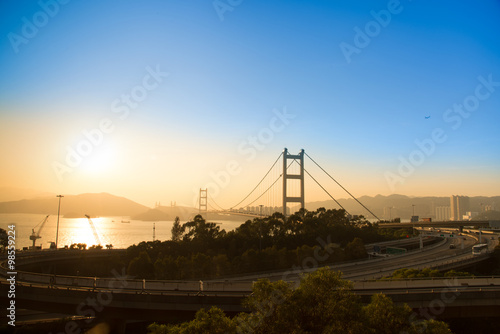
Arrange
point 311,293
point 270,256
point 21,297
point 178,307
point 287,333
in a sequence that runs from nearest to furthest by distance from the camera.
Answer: point 287,333 → point 311,293 → point 178,307 → point 21,297 → point 270,256

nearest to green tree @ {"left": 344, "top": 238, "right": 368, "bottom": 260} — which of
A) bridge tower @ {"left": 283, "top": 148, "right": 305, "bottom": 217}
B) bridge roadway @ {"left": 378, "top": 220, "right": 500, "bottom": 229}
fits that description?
bridge tower @ {"left": 283, "top": 148, "right": 305, "bottom": 217}

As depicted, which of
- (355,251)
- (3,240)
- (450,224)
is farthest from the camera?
(450,224)

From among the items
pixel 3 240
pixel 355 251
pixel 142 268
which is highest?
pixel 3 240

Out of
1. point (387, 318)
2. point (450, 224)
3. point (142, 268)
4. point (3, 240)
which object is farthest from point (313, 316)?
point (450, 224)

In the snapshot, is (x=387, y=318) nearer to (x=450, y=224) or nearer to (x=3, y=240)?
(x=3, y=240)

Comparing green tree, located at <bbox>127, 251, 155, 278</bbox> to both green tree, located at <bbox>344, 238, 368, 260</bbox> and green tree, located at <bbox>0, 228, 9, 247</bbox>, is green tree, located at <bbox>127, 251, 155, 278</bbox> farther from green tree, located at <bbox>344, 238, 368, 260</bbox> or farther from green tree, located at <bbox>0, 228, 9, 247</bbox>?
green tree, located at <bbox>0, 228, 9, 247</bbox>

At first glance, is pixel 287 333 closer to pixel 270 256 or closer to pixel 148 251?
pixel 270 256

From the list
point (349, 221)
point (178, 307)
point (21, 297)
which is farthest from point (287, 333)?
point (349, 221)

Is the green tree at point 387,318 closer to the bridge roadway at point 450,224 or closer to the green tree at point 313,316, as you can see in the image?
the green tree at point 313,316

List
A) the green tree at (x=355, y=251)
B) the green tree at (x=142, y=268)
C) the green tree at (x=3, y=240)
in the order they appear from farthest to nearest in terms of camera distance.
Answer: the green tree at (x=3, y=240), the green tree at (x=355, y=251), the green tree at (x=142, y=268)

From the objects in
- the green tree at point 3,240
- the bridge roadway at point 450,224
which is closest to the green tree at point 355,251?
the bridge roadway at point 450,224

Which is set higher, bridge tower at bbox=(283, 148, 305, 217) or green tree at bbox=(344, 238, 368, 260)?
bridge tower at bbox=(283, 148, 305, 217)
